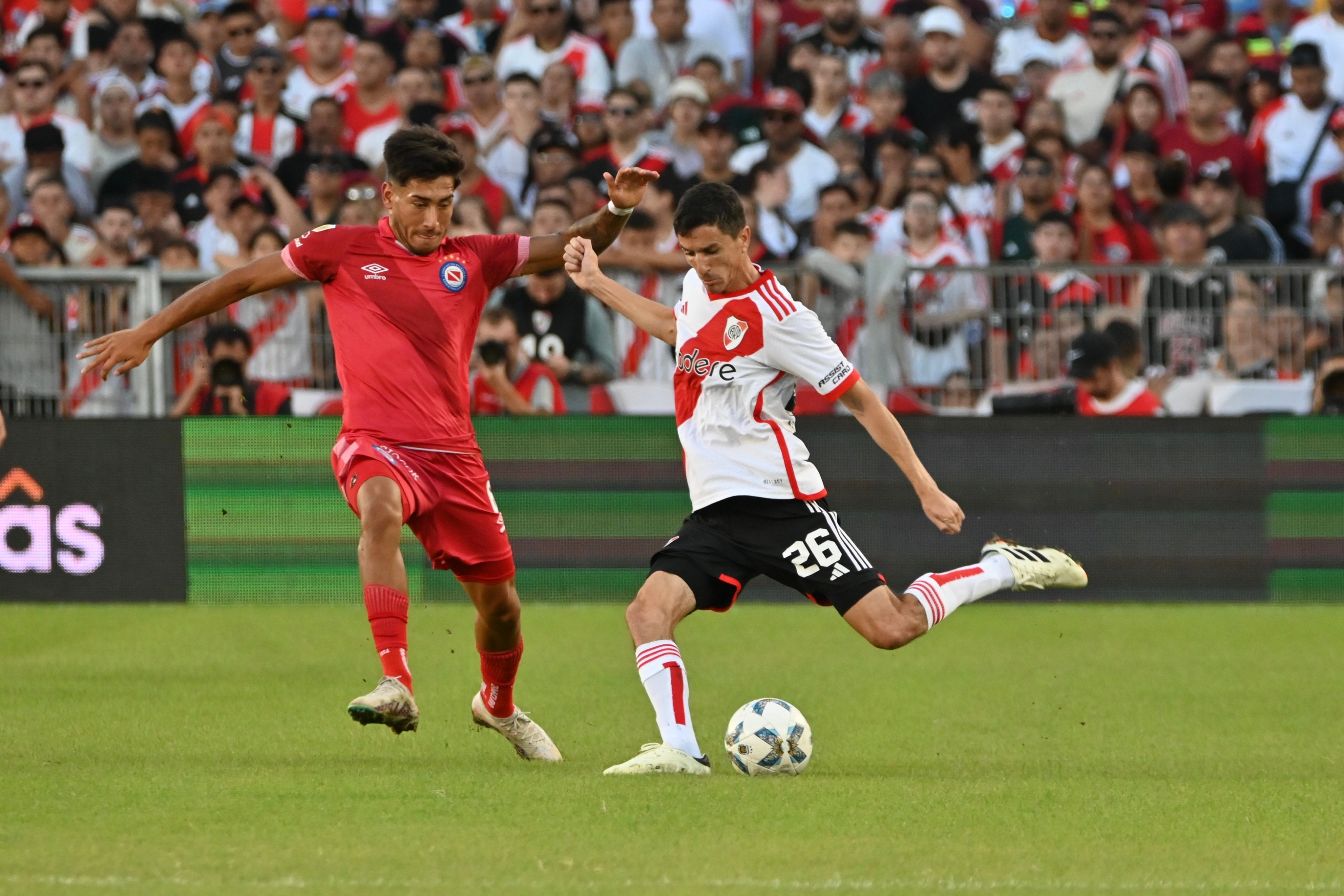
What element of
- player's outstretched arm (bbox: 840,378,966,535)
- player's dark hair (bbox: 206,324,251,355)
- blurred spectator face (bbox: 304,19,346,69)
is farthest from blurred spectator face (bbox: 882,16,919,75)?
player's outstretched arm (bbox: 840,378,966,535)

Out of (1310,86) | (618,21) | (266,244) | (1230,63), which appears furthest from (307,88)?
(1310,86)

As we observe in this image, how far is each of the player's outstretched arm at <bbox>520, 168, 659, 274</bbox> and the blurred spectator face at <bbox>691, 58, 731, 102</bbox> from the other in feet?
30.0

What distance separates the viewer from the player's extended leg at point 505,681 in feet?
24.2

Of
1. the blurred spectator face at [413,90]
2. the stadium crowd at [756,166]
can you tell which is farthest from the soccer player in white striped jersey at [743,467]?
the blurred spectator face at [413,90]

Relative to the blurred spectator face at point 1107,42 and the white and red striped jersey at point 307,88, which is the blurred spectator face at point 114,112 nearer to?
the white and red striped jersey at point 307,88

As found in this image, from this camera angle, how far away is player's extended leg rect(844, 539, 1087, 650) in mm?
7152

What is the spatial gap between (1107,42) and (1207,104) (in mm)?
1155

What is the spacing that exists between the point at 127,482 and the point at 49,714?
5001 millimetres

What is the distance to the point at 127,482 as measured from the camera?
43.4ft

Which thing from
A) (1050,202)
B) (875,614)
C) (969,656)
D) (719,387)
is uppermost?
(1050,202)

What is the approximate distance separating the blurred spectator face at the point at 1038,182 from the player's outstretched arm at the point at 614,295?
7.89m

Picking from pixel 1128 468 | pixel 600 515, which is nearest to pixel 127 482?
pixel 600 515

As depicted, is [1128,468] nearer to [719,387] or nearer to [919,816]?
[719,387]

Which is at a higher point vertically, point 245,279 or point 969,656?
point 245,279
